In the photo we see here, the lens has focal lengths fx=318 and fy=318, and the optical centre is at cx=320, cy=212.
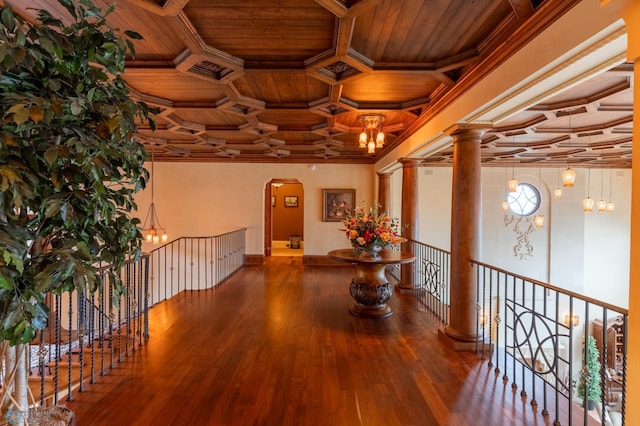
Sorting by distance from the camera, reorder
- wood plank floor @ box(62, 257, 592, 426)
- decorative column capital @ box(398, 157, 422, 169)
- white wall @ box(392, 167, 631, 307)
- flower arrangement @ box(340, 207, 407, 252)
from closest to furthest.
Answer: wood plank floor @ box(62, 257, 592, 426) < flower arrangement @ box(340, 207, 407, 252) < decorative column capital @ box(398, 157, 422, 169) < white wall @ box(392, 167, 631, 307)

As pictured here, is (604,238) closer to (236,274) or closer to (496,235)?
(496,235)

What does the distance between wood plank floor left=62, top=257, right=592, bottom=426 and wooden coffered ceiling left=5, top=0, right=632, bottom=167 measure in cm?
253

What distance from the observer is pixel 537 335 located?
7.45ft

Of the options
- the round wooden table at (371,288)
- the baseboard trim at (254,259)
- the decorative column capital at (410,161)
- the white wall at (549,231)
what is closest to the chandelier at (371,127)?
the decorative column capital at (410,161)

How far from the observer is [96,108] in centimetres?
130

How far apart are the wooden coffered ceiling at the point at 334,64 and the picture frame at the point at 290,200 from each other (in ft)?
23.9

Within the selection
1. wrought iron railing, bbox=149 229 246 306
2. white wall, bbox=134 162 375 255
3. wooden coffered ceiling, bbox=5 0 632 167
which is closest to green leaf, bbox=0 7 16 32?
wooden coffered ceiling, bbox=5 0 632 167

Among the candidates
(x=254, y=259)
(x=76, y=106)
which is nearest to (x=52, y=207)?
(x=76, y=106)

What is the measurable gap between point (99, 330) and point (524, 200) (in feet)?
31.6

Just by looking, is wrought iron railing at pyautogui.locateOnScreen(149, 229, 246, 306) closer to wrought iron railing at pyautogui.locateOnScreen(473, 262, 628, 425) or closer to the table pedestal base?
the table pedestal base

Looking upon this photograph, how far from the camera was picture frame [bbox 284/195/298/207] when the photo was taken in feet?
42.1

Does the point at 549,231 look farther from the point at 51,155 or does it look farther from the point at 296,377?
the point at 51,155

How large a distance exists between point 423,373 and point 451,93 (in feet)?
9.08

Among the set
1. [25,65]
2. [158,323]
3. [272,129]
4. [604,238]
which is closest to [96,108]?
[25,65]
